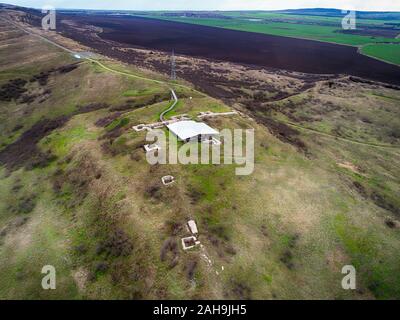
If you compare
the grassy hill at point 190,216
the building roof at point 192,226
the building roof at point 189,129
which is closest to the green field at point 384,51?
the grassy hill at point 190,216

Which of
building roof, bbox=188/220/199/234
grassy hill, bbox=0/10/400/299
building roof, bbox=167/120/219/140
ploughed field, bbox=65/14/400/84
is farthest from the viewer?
ploughed field, bbox=65/14/400/84

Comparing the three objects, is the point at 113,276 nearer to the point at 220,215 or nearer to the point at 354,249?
the point at 220,215

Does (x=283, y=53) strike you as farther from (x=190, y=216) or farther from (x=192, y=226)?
(x=192, y=226)

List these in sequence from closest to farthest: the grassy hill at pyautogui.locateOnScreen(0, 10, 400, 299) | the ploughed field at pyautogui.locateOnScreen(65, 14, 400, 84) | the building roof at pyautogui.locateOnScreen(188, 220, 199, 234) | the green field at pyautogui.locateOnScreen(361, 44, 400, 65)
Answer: the grassy hill at pyautogui.locateOnScreen(0, 10, 400, 299)
the building roof at pyautogui.locateOnScreen(188, 220, 199, 234)
the ploughed field at pyautogui.locateOnScreen(65, 14, 400, 84)
the green field at pyautogui.locateOnScreen(361, 44, 400, 65)

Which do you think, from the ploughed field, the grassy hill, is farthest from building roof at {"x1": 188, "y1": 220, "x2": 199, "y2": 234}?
the ploughed field

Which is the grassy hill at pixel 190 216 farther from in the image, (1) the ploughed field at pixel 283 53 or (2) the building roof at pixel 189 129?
(1) the ploughed field at pixel 283 53

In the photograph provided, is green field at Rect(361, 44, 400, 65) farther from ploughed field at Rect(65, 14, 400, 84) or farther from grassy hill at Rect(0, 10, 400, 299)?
grassy hill at Rect(0, 10, 400, 299)

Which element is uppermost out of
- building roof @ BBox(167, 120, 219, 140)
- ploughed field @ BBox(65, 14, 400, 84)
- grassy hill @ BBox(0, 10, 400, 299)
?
ploughed field @ BBox(65, 14, 400, 84)

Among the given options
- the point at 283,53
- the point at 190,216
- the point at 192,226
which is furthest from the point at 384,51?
the point at 192,226
